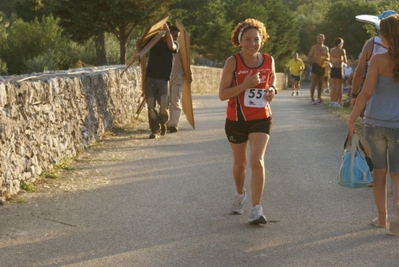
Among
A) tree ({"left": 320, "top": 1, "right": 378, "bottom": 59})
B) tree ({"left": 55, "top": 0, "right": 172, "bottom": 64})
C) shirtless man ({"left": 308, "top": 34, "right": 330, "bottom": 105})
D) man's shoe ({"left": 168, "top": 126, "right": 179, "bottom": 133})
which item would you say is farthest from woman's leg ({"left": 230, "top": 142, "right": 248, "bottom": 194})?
tree ({"left": 320, "top": 1, "right": 378, "bottom": 59})

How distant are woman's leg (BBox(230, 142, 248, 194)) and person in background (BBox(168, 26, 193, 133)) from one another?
682cm

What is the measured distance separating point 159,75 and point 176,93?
51.5 inches

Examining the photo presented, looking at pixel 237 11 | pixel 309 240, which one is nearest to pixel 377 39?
pixel 309 240

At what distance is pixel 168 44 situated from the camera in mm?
13719

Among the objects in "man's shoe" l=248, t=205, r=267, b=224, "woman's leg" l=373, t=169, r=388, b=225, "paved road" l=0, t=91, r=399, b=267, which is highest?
"woman's leg" l=373, t=169, r=388, b=225

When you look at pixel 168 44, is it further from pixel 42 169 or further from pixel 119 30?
pixel 119 30

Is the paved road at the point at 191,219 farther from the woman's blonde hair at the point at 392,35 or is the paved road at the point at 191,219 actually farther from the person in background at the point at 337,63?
the person in background at the point at 337,63

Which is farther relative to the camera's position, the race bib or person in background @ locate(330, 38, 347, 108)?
person in background @ locate(330, 38, 347, 108)

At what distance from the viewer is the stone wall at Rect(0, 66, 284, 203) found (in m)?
8.80

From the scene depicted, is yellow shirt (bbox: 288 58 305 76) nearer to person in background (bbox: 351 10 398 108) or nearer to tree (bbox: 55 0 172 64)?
tree (bbox: 55 0 172 64)

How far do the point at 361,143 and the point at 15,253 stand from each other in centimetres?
311

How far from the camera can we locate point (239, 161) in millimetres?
8016

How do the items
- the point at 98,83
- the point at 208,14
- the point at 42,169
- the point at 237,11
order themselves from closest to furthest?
the point at 42,169 → the point at 98,83 → the point at 208,14 → the point at 237,11

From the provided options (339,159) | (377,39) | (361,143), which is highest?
(377,39)
